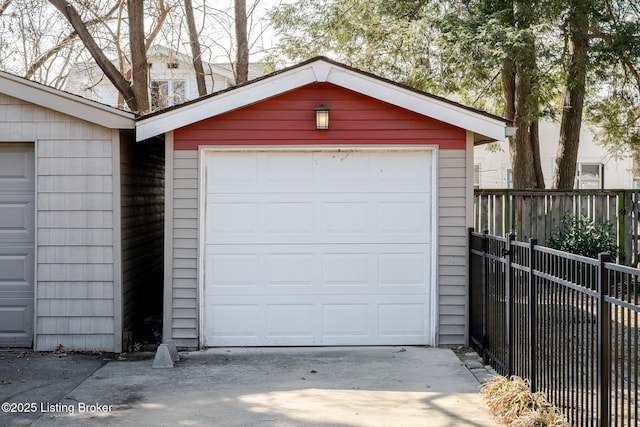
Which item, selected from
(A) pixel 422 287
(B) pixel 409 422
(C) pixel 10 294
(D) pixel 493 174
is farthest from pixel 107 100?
(B) pixel 409 422

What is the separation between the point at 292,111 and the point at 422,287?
2407mm

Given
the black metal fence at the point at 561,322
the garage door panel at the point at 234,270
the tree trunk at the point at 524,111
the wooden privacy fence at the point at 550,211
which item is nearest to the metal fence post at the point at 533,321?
the black metal fence at the point at 561,322

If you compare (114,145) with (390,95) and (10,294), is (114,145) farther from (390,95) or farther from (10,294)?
(390,95)

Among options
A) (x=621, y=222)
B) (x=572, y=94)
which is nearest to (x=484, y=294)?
(x=621, y=222)

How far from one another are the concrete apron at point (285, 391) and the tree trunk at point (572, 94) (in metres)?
7.65

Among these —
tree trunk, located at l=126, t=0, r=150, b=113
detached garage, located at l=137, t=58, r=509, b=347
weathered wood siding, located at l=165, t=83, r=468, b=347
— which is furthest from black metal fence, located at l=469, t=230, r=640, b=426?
tree trunk, located at l=126, t=0, r=150, b=113

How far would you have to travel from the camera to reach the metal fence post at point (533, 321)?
5.05 metres

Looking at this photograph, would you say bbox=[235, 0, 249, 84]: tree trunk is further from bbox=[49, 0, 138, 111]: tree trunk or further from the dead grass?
the dead grass

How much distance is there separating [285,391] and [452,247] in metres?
2.67

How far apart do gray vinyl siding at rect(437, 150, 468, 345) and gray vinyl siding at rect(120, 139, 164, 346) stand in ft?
11.0

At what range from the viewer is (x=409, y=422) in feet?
16.5

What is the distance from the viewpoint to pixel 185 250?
7.45 m

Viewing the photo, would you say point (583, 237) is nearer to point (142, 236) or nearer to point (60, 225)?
point (142, 236)

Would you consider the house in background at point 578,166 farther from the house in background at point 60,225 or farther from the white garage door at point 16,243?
the white garage door at point 16,243
